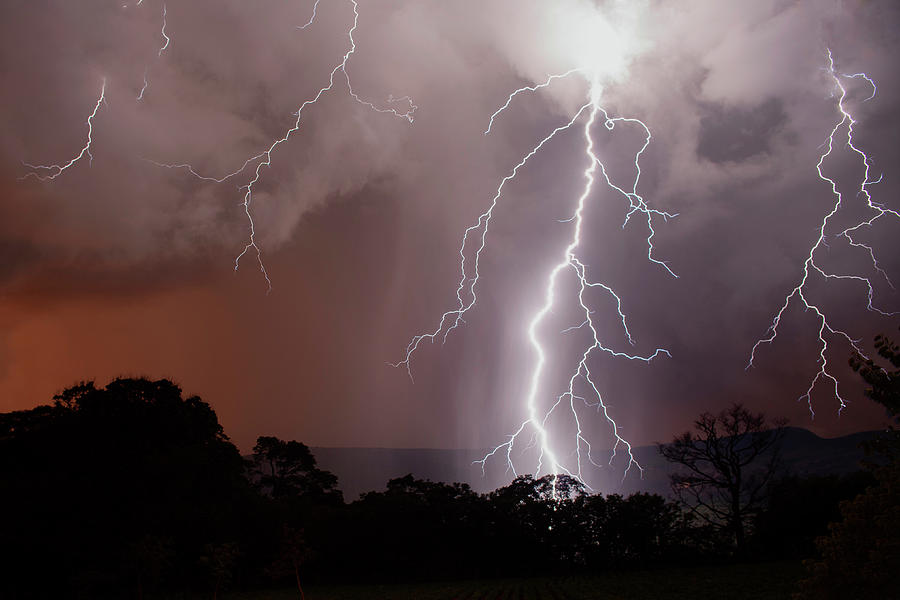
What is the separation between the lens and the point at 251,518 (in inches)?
1141

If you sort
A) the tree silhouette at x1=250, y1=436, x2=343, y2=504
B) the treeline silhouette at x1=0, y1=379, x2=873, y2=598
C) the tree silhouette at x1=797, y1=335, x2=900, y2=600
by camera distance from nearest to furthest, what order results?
1. the tree silhouette at x1=797, y1=335, x2=900, y2=600
2. the treeline silhouette at x1=0, y1=379, x2=873, y2=598
3. the tree silhouette at x1=250, y1=436, x2=343, y2=504

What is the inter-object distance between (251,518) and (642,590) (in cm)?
2087

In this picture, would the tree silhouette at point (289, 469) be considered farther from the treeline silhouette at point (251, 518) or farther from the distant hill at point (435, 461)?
the distant hill at point (435, 461)

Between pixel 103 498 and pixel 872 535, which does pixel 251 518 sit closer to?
pixel 103 498

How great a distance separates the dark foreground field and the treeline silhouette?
4.11 m

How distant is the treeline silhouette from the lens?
17984mm

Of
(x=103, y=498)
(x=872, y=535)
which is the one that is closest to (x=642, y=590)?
(x=872, y=535)

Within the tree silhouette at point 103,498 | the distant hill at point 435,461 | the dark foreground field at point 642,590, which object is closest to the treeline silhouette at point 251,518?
the tree silhouette at point 103,498

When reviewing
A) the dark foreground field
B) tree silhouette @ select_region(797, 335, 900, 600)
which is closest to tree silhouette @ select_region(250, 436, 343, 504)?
the dark foreground field

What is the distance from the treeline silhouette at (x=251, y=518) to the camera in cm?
1798

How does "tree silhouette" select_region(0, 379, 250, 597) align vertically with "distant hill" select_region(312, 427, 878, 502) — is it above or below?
below

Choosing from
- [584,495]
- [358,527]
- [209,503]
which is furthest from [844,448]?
[209,503]

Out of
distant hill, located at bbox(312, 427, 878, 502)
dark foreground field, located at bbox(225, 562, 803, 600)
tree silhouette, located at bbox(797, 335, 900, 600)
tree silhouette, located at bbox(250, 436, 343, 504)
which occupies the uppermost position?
distant hill, located at bbox(312, 427, 878, 502)

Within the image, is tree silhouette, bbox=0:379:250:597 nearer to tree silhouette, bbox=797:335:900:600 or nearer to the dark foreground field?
the dark foreground field
